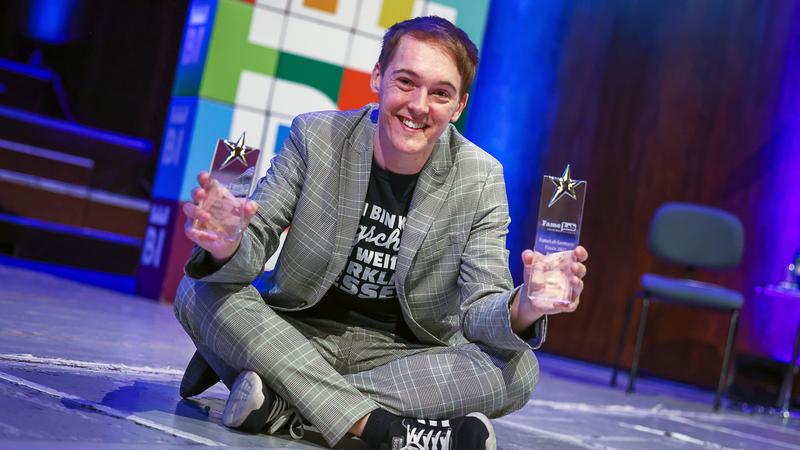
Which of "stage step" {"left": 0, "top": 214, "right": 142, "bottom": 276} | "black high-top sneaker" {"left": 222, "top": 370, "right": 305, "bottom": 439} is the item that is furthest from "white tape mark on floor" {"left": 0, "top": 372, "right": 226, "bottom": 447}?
"stage step" {"left": 0, "top": 214, "right": 142, "bottom": 276}

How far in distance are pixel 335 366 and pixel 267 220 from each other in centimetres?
39

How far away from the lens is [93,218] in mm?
6977

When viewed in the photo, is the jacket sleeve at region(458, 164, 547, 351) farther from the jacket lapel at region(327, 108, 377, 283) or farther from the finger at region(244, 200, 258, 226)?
the finger at region(244, 200, 258, 226)

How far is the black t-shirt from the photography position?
217cm

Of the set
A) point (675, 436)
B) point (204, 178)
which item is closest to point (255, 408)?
point (204, 178)

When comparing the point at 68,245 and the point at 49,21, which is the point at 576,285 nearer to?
the point at 68,245

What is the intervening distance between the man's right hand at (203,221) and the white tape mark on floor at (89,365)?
0.70 metres

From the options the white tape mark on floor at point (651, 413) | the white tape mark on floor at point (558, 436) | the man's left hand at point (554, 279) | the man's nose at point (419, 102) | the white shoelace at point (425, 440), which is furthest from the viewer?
the white tape mark on floor at point (651, 413)

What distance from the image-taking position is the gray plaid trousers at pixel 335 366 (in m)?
1.92

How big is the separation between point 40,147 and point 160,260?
2.49m

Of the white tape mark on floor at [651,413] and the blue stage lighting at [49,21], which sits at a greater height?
the blue stage lighting at [49,21]

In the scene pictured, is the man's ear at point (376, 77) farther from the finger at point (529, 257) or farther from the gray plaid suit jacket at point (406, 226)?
the finger at point (529, 257)

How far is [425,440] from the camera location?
1885 millimetres

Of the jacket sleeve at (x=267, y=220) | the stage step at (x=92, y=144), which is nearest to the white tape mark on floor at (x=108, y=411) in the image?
the jacket sleeve at (x=267, y=220)
